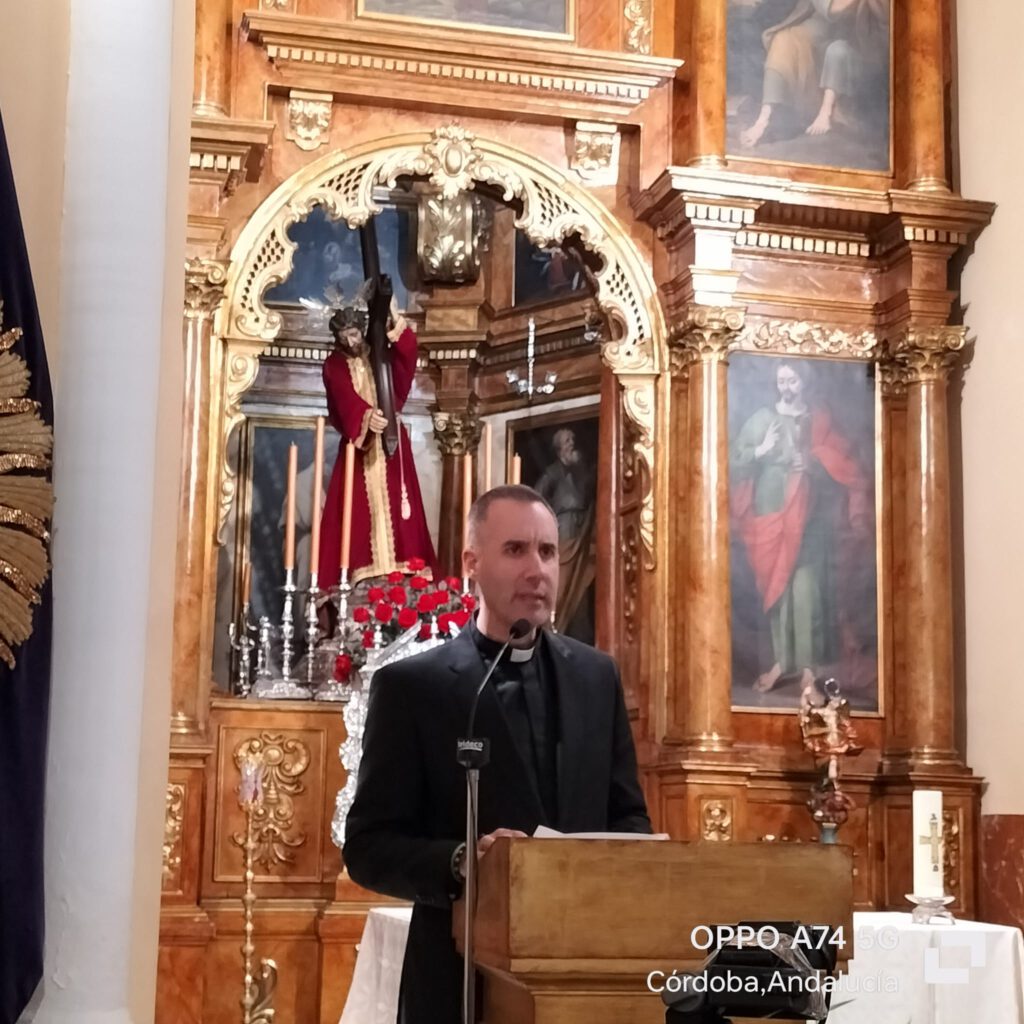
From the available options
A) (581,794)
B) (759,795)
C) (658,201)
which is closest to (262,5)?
(658,201)

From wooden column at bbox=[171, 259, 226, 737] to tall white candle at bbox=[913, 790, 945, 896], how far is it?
3228mm

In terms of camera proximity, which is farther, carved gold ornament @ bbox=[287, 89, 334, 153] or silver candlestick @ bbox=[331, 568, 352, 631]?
silver candlestick @ bbox=[331, 568, 352, 631]

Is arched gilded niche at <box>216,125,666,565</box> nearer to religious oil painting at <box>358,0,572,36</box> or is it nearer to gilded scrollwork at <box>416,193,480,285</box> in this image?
religious oil painting at <box>358,0,572,36</box>

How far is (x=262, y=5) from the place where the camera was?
27.6 feet

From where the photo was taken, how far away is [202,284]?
7.83 metres

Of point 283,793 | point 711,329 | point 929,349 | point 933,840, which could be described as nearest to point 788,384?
point 711,329

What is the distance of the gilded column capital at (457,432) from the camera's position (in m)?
10.5

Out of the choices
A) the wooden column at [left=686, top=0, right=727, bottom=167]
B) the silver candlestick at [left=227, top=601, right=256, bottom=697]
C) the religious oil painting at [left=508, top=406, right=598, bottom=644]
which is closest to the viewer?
the wooden column at [left=686, top=0, right=727, bottom=167]

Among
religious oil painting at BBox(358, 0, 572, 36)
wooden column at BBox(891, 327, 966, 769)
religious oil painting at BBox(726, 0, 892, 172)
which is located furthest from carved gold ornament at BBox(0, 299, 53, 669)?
religious oil painting at BBox(726, 0, 892, 172)

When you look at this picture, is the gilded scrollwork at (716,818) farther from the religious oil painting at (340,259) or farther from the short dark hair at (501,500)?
the short dark hair at (501,500)

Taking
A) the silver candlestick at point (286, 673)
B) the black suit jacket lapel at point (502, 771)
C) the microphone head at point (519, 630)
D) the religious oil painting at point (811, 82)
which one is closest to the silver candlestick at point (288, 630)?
the silver candlestick at point (286, 673)

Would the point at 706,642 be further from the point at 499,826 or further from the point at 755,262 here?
the point at 499,826

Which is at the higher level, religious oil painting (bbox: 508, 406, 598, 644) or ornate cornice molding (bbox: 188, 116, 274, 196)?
ornate cornice molding (bbox: 188, 116, 274, 196)

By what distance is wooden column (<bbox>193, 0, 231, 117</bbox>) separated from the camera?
317 inches
